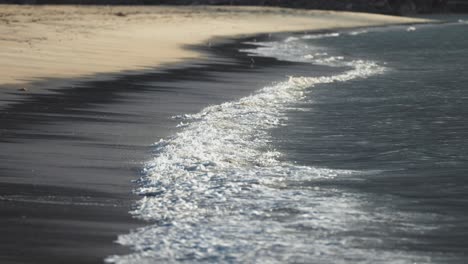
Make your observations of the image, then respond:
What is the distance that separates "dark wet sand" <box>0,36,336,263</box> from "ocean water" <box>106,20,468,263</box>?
0.26m

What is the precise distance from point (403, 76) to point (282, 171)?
14565mm

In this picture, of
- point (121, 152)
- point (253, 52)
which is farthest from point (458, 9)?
point (121, 152)

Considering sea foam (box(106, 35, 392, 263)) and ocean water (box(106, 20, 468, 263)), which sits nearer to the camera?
sea foam (box(106, 35, 392, 263))

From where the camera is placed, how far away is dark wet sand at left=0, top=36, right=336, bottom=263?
7070 mm

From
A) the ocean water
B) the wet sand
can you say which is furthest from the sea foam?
the wet sand

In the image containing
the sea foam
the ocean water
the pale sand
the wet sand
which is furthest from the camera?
the pale sand

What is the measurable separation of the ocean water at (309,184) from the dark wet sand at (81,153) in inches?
10.1

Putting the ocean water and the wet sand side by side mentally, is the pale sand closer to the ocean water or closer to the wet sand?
the wet sand

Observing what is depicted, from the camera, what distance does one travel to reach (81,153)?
10430mm

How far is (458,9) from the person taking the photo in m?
96.4

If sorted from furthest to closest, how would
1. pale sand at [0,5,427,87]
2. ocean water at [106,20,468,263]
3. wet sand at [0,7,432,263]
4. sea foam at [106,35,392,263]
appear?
pale sand at [0,5,427,87]
wet sand at [0,7,432,263]
ocean water at [106,20,468,263]
sea foam at [106,35,392,263]

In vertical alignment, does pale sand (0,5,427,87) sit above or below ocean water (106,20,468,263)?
below

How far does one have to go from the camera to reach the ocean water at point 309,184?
7031mm

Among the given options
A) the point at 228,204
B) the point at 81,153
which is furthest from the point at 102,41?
the point at 228,204
